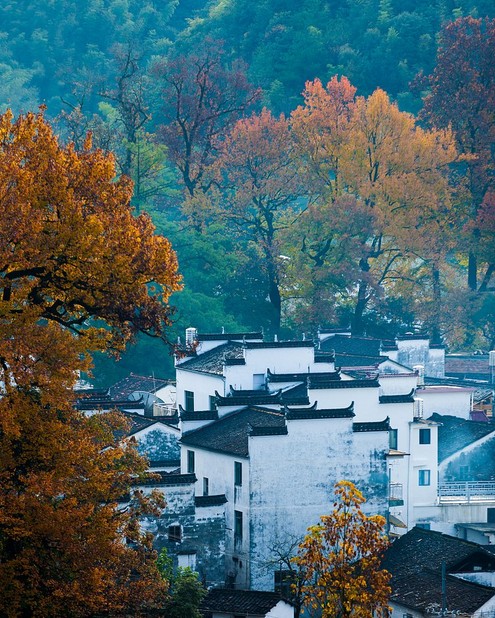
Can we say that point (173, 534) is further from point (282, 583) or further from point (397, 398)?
point (397, 398)

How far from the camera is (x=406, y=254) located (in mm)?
81125

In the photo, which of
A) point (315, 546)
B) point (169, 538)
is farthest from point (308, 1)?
point (315, 546)

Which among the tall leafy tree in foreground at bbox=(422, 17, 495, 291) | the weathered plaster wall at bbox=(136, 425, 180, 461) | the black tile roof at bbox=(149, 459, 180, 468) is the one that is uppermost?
the tall leafy tree in foreground at bbox=(422, 17, 495, 291)

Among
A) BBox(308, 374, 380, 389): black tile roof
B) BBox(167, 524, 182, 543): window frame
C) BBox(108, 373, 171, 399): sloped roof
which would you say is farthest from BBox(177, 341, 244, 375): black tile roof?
BBox(167, 524, 182, 543): window frame

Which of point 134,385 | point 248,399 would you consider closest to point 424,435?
point 248,399

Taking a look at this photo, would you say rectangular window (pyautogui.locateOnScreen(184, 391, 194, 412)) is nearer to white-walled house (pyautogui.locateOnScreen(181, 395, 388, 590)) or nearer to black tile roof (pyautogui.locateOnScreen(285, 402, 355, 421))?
white-walled house (pyautogui.locateOnScreen(181, 395, 388, 590))

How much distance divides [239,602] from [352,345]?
33546 millimetres

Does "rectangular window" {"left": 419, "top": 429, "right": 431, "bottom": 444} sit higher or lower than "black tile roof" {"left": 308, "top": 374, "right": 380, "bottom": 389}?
lower

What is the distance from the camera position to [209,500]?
4316cm

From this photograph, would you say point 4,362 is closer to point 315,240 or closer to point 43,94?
point 315,240

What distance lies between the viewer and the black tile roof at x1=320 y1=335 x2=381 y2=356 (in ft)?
227

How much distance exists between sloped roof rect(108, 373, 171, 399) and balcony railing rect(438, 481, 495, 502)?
12.9 metres

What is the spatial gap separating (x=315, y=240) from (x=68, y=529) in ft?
174

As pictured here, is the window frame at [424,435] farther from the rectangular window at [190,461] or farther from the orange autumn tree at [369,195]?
the orange autumn tree at [369,195]
